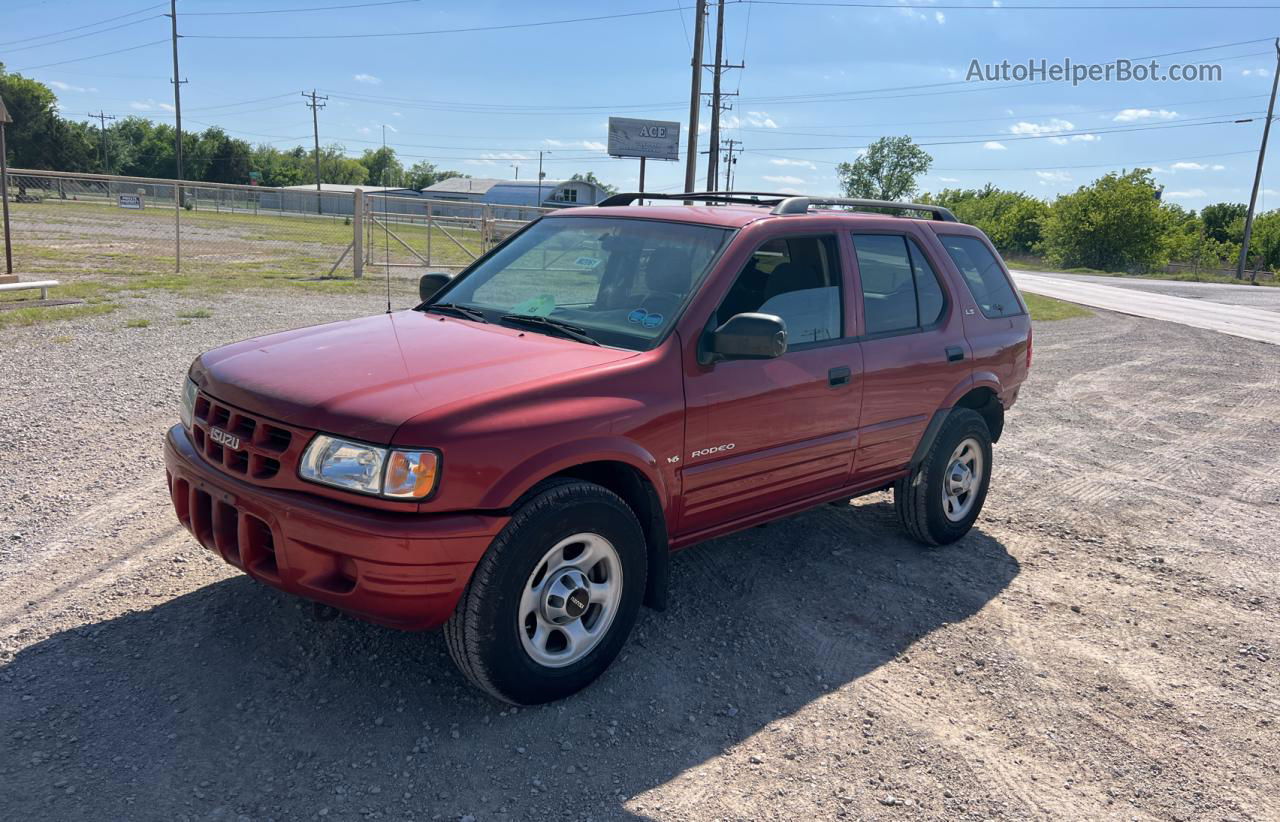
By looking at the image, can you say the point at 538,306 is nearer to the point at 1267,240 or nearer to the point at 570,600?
the point at 570,600

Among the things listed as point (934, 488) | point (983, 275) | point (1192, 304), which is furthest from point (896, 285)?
point (1192, 304)

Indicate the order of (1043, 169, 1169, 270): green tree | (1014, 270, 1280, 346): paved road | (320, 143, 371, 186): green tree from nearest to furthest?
(1014, 270, 1280, 346): paved road → (1043, 169, 1169, 270): green tree → (320, 143, 371, 186): green tree

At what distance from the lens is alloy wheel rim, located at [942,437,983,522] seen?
17.9 ft

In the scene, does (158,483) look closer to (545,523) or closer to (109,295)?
(545,523)

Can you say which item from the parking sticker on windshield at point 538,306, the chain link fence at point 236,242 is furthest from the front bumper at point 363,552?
the chain link fence at point 236,242

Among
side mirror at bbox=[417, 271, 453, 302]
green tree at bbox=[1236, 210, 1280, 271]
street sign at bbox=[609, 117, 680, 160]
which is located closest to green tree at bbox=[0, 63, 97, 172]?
street sign at bbox=[609, 117, 680, 160]

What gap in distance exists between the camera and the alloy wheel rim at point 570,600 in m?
3.42

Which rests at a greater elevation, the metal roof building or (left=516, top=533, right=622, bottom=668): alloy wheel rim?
the metal roof building

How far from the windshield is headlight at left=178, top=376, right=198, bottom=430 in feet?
4.14

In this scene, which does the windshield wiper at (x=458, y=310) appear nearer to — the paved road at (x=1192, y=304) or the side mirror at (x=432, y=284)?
the side mirror at (x=432, y=284)

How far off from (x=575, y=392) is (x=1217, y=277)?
57.3m

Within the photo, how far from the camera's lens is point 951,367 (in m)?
5.22

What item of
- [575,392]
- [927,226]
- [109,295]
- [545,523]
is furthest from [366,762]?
[109,295]

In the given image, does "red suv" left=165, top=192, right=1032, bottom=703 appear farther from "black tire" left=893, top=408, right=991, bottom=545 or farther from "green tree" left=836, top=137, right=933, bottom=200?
"green tree" left=836, top=137, right=933, bottom=200
